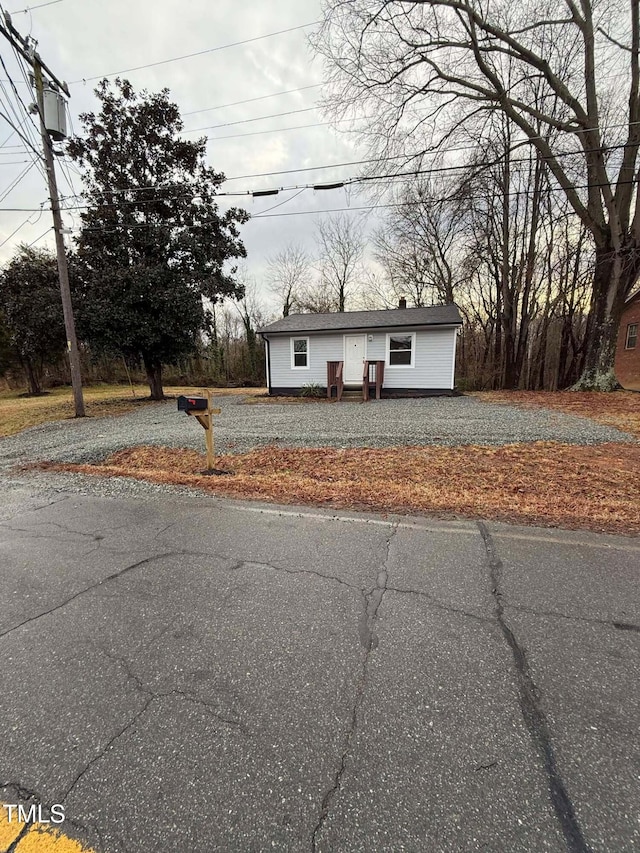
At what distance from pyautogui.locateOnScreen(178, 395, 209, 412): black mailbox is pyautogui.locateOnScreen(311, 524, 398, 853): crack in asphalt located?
9.05ft

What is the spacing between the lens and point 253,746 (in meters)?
1.38

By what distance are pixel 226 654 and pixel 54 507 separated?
3.21 m

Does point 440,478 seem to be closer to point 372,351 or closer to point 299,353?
point 372,351

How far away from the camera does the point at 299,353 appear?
1423cm

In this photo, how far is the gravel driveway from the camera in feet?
20.6

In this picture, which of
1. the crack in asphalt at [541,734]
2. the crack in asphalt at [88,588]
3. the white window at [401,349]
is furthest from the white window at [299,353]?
the crack in asphalt at [541,734]

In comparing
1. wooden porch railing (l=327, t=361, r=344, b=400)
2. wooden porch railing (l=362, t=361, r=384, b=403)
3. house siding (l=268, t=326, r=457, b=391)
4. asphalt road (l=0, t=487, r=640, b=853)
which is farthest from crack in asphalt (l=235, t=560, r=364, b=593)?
house siding (l=268, t=326, r=457, b=391)

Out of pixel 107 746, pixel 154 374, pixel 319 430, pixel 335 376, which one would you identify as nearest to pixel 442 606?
pixel 107 746

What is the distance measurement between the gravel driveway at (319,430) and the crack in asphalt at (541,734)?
13.9 feet

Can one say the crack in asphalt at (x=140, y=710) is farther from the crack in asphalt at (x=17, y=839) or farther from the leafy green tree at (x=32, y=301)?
the leafy green tree at (x=32, y=301)

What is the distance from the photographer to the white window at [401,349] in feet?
42.9

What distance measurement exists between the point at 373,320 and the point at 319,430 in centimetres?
770

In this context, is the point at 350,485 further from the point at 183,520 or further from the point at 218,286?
the point at 218,286

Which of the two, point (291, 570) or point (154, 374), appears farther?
point (154, 374)
